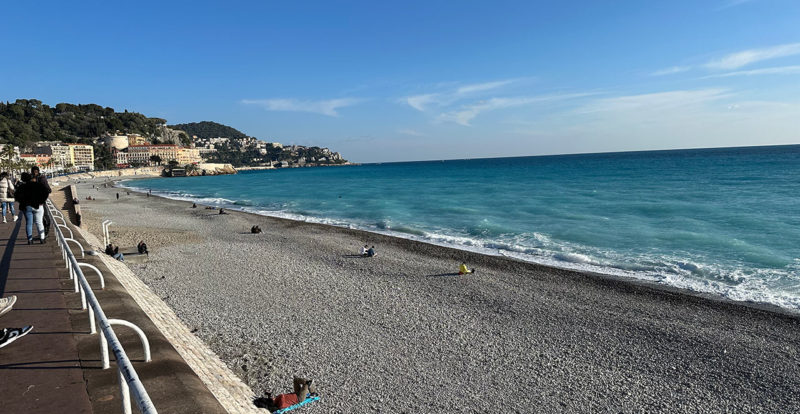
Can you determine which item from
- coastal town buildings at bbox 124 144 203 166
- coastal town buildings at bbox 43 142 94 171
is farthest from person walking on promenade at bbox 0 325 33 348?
coastal town buildings at bbox 124 144 203 166

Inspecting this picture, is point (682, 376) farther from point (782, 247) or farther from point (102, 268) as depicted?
point (782, 247)

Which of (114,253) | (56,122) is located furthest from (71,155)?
(114,253)

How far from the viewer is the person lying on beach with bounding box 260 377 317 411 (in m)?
6.36

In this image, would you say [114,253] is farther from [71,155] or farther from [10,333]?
[71,155]

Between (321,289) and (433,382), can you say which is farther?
(321,289)

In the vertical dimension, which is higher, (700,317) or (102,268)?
(102,268)

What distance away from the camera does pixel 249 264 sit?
637 inches

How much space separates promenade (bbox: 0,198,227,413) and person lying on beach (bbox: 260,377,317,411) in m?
1.74

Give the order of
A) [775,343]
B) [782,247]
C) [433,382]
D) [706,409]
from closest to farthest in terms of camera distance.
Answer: [706,409]
[433,382]
[775,343]
[782,247]

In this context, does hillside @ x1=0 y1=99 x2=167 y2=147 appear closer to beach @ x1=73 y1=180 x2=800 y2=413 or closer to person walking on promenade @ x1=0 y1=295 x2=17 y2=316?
beach @ x1=73 y1=180 x2=800 y2=413

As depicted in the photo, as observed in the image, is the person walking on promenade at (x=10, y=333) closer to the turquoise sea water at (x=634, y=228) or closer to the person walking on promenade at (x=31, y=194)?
the person walking on promenade at (x=31, y=194)

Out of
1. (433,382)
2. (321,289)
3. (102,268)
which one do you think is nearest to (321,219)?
(321,289)

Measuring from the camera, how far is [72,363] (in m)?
4.57

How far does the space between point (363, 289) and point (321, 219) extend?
62.1 feet
